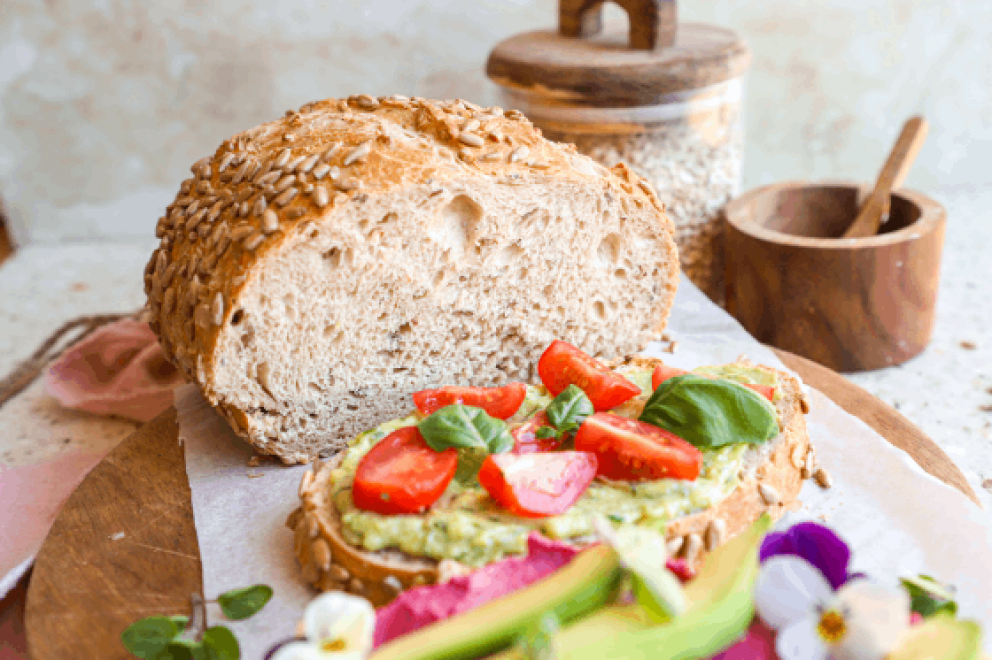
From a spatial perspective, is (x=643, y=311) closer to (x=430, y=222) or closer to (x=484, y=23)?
(x=430, y=222)

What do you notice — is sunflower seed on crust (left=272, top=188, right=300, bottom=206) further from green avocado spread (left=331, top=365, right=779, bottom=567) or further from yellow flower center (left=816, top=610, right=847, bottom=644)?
yellow flower center (left=816, top=610, right=847, bottom=644)

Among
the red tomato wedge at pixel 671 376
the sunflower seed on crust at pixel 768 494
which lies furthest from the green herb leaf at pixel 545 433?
the sunflower seed on crust at pixel 768 494

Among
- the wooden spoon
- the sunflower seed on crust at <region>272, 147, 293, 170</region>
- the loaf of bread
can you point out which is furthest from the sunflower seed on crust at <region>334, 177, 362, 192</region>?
the wooden spoon

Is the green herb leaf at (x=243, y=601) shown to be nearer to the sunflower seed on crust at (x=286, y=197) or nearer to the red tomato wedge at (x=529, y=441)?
the red tomato wedge at (x=529, y=441)

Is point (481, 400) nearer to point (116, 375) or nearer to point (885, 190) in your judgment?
point (116, 375)

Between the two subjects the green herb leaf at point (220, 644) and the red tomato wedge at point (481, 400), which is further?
the red tomato wedge at point (481, 400)

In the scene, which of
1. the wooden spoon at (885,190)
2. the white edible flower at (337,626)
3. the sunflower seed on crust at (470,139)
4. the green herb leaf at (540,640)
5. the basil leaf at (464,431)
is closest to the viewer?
the green herb leaf at (540,640)
